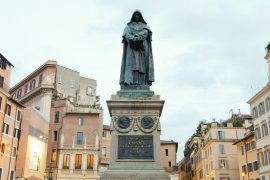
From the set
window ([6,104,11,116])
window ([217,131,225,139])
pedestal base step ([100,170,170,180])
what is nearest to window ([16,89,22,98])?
window ([6,104,11,116])

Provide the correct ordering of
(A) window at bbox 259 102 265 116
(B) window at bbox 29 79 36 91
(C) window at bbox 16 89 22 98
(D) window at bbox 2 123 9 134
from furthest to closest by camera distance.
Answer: (C) window at bbox 16 89 22 98
(B) window at bbox 29 79 36 91
(D) window at bbox 2 123 9 134
(A) window at bbox 259 102 265 116

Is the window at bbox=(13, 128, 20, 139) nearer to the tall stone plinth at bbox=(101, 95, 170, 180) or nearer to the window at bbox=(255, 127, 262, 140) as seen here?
the window at bbox=(255, 127, 262, 140)

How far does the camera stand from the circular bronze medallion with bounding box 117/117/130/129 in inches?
550

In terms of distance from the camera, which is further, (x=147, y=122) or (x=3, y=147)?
(x=3, y=147)

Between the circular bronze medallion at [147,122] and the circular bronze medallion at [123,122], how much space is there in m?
0.65

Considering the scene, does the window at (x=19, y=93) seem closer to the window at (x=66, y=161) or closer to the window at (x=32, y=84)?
the window at (x=32, y=84)

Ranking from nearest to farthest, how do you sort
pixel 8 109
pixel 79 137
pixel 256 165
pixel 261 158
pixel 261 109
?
pixel 261 158, pixel 261 109, pixel 8 109, pixel 256 165, pixel 79 137

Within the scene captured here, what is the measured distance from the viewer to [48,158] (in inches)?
2425

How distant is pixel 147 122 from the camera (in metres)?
14.0

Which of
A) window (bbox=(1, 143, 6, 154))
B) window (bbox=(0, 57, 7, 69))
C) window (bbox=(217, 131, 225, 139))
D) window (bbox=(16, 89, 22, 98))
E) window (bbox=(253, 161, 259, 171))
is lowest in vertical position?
window (bbox=(253, 161, 259, 171))

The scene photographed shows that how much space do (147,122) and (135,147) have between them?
1197mm

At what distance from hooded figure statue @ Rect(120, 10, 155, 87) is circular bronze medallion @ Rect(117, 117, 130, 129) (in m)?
2.01

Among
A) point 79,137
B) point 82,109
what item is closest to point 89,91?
point 82,109

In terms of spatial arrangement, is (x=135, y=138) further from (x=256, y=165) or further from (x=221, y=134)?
(x=221, y=134)
